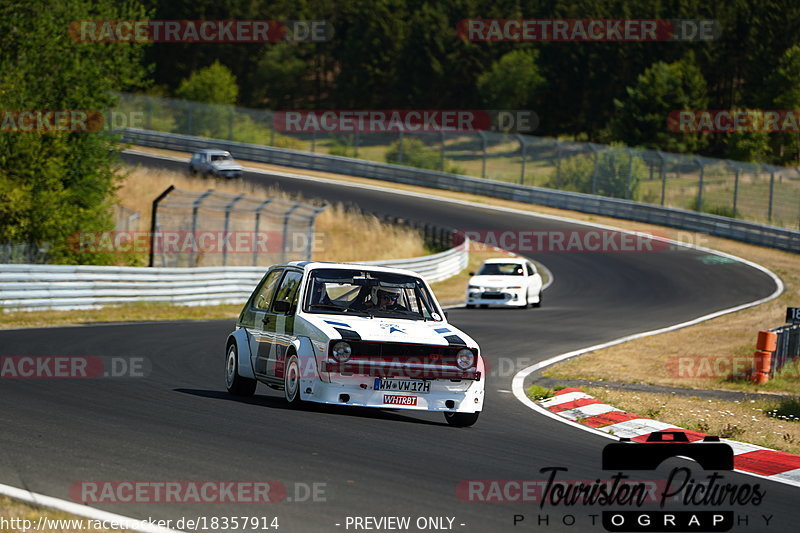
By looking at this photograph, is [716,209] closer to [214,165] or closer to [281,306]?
[214,165]

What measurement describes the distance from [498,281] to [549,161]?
26.2 m

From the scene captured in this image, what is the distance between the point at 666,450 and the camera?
836 cm

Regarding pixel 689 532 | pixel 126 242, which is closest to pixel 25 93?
pixel 126 242

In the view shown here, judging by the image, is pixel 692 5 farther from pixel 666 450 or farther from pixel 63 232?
pixel 666 450

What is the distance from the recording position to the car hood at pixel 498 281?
29.1 meters

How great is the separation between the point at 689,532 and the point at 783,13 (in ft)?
266
